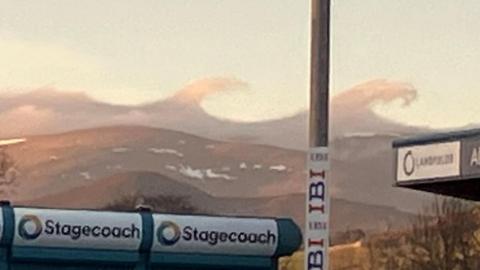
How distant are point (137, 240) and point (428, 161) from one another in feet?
12.5

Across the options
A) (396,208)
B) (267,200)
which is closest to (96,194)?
(267,200)

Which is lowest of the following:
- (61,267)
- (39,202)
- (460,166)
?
(61,267)

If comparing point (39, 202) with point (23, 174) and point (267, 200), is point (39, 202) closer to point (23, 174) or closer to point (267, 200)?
point (23, 174)

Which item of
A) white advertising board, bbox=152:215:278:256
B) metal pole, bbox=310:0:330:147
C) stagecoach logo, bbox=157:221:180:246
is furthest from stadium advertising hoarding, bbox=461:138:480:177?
metal pole, bbox=310:0:330:147

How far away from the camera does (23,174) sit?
2594 inches

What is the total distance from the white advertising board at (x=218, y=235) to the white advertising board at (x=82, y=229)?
426mm

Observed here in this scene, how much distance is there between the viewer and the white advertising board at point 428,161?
20.5m

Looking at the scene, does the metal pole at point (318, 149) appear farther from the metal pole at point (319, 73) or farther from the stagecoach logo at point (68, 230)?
the stagecoach logo at point (68, 230)

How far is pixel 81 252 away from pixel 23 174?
4526 cm

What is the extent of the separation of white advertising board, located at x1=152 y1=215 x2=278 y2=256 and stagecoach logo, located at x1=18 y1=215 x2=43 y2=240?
1554 mm

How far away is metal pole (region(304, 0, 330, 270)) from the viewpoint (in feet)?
50.3

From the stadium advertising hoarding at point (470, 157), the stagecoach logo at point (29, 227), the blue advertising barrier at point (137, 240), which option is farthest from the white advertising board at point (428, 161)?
the stagecoach logo at point (29, 227)

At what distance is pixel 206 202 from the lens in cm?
6481

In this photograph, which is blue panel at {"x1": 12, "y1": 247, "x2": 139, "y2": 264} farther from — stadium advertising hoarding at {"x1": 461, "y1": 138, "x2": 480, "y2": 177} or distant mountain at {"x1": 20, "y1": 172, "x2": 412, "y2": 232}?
distant mountain at {"x1": 20, "y1": 172, "x2": 412, "y2": 232}
